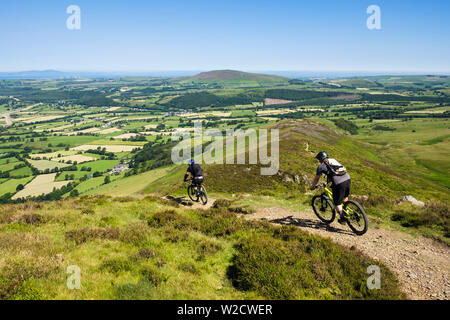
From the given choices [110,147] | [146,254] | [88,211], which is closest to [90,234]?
[146,254]

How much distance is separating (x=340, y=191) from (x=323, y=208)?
242 centimetres

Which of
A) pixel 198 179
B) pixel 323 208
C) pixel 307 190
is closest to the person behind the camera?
pixel 323 208

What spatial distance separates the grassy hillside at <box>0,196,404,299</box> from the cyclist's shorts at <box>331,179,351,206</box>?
95.9 inches

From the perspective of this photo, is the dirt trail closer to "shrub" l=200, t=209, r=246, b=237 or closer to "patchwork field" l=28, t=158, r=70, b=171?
"shrub" l=200, t=209, r=246, b=237

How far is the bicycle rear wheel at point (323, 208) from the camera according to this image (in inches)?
519

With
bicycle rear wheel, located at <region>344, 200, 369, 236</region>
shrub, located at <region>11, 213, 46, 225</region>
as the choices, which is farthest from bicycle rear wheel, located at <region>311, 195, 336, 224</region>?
shrub, located at <region>11, 213, 46, 225</region>

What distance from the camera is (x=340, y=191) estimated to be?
1138 cm

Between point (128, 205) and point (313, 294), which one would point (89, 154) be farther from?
point (313, 294)

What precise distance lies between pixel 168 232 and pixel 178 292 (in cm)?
482

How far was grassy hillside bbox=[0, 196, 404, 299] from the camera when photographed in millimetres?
6816

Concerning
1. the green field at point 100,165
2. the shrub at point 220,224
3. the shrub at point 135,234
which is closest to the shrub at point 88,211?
the shrub at point 135,234

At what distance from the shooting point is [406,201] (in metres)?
16.5

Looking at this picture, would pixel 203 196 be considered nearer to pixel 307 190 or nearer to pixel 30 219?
pixel 30 219
